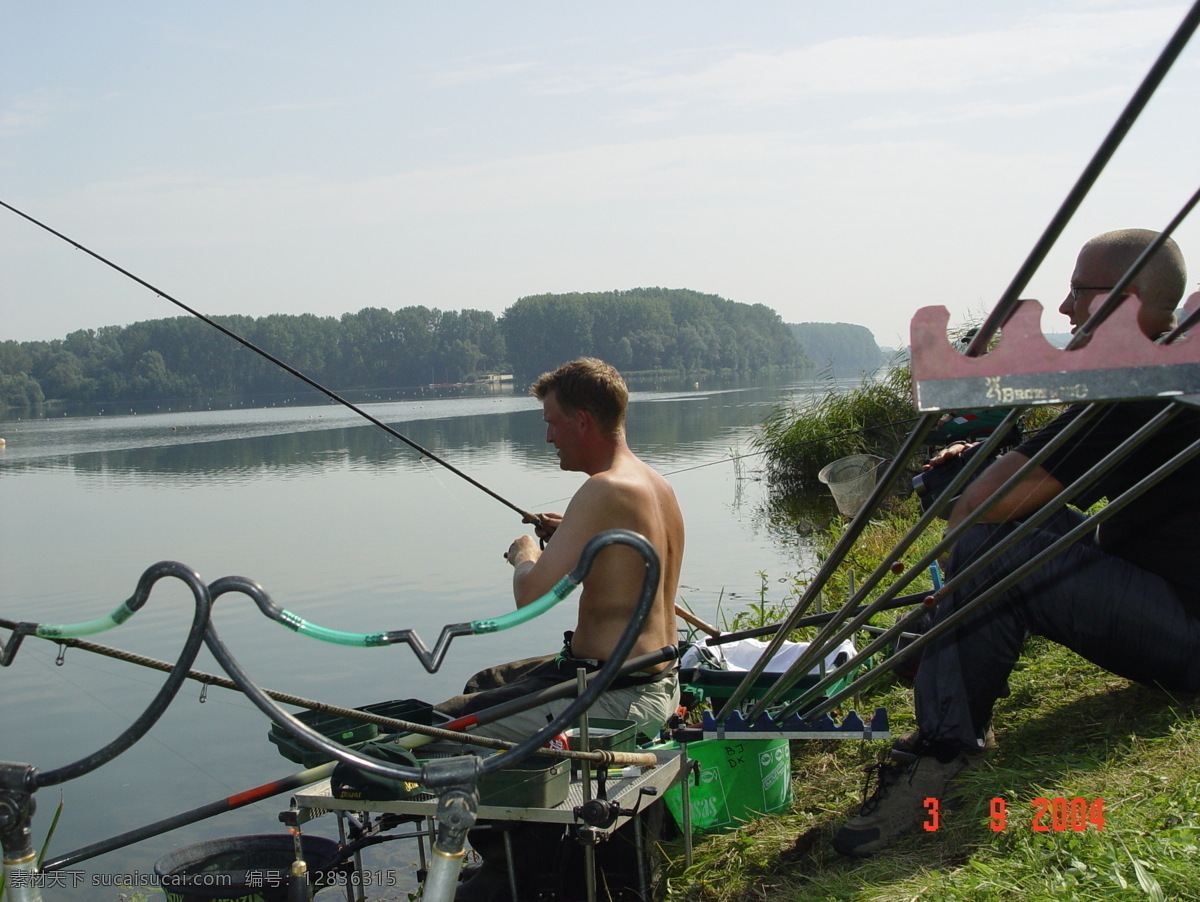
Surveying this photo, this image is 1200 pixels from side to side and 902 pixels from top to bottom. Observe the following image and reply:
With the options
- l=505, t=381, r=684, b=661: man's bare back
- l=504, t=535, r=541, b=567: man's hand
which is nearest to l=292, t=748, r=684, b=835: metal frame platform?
l=505, t=381, r=684, b=661: man's bare back

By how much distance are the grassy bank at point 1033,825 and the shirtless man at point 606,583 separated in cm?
53

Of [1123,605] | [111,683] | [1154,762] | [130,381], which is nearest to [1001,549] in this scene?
[1123,605]

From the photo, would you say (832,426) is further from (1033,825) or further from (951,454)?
(1033,825)

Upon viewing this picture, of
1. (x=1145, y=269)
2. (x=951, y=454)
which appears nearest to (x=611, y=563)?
(x=951, y=454)

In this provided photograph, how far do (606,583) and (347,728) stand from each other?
0.89m

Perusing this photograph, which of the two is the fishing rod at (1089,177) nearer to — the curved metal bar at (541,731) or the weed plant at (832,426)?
the curved metal bar at (541,731)

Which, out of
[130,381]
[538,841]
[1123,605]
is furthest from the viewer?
[130,381]

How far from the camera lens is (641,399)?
5397cm

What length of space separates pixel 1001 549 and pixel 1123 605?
70 centimetres

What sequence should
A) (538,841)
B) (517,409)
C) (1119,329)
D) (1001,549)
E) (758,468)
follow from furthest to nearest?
(517,409) < (758,468) < (538,841) < (1001,549) < (1119,329)

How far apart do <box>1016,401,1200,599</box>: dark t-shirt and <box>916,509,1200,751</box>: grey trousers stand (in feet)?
0.22

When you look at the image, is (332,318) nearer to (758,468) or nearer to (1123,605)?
(758,468)

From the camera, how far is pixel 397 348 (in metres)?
87.5
